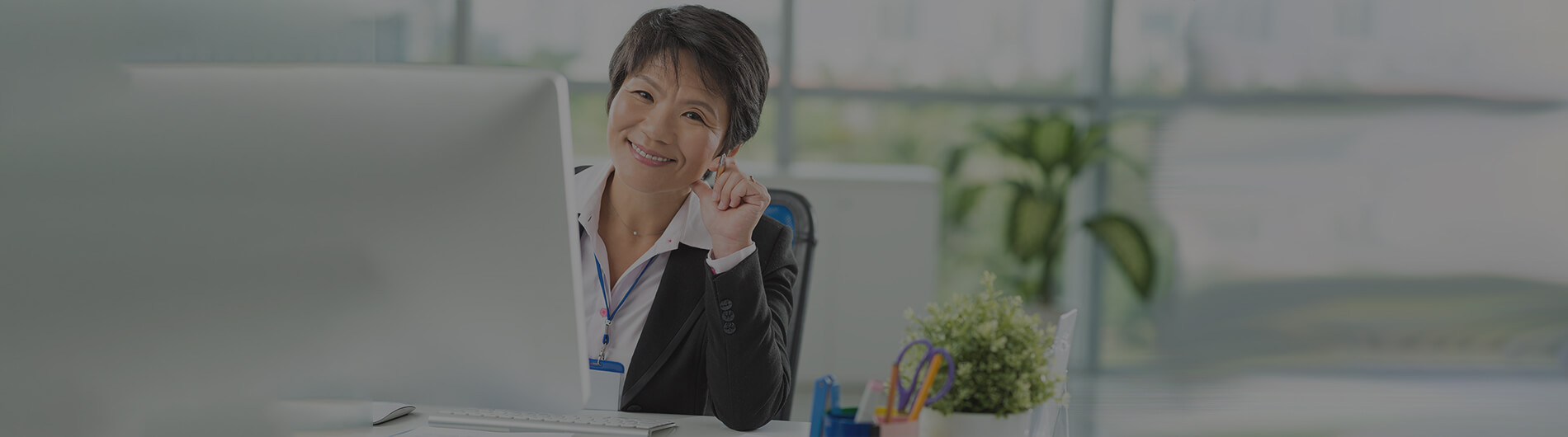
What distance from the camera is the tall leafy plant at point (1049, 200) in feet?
15.8

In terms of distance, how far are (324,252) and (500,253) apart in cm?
13

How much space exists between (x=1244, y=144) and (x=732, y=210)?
4.37 m

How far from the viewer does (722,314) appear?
1.45 metres

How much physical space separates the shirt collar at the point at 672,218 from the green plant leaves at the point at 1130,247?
3565mm

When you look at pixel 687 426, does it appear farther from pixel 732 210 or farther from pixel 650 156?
pixel 650 156

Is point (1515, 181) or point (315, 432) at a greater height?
point (1515, 181)

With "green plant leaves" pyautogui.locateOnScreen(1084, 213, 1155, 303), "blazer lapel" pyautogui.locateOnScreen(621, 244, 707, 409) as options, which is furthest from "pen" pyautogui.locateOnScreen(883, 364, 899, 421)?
"green plant leaves" pyautogui.locateOnScreen(1084, 213, 1155, 303)

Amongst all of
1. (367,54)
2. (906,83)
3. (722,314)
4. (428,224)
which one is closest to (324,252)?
(428,224)

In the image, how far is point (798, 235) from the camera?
186 centimetres

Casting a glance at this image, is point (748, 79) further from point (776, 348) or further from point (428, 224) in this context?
point (428, 224)

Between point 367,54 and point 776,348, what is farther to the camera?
point 367,54

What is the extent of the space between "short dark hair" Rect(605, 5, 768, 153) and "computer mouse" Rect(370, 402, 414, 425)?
58cm

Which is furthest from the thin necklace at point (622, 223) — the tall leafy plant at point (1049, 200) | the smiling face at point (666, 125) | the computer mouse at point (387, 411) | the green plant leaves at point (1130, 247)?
the green plant leaves at point (1130, 247)

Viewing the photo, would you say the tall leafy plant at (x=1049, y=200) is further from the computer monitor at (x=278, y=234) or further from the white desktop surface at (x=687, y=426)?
the computer monitor at (x=278, y=234)
